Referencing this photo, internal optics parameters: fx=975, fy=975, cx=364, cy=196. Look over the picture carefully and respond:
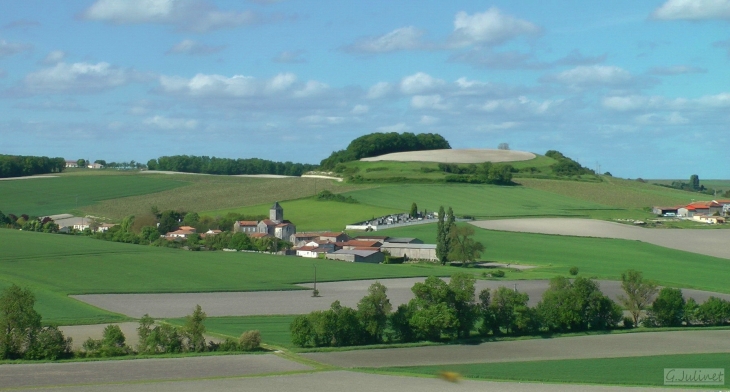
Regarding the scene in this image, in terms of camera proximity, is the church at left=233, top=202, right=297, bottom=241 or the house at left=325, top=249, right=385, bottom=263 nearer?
the house at left=325, top=249, right=385, bottom=263

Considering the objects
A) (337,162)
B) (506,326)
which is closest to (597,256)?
(506,326)

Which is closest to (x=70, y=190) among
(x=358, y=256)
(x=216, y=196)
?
(x=216, y=196)

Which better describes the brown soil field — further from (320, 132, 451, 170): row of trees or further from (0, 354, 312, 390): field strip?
(0, 354, 312, 390): field strip

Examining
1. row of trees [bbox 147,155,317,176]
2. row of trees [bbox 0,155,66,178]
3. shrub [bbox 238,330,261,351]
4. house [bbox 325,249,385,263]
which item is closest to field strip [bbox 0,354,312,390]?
shrub [bbox 238,330,261,351]

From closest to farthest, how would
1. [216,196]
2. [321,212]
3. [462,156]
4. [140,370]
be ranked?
[140,370] < [321,212] < [216,196] < [462,156]

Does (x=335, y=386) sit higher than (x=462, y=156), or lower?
lower

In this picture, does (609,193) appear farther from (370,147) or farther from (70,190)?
(70,190)
